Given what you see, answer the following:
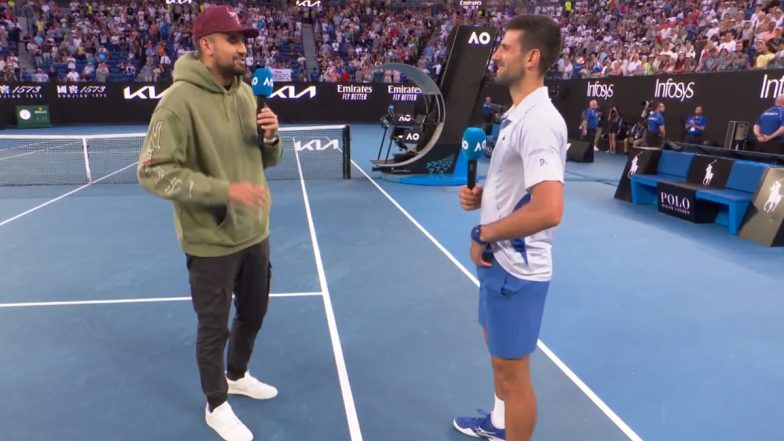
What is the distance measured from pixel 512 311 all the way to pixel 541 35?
1.13 metres

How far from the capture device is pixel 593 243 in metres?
7.00

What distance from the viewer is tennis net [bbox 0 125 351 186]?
36.0 feet

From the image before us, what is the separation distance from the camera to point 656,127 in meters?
14.5

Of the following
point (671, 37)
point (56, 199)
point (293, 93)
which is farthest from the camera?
point (293, 93)

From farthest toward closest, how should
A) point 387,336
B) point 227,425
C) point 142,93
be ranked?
point 142,93 → point 387,336 → point 227,425

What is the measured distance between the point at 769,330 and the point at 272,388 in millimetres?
3980

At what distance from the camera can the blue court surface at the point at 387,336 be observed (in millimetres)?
3268

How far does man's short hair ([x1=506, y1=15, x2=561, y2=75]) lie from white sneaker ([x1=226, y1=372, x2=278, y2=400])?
2.54m

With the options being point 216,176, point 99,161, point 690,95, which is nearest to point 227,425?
point 216,176

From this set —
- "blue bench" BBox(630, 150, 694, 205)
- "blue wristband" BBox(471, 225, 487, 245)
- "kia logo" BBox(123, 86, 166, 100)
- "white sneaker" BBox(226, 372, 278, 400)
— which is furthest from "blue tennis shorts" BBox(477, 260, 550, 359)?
"kia logo" BBox(123, 86, 166, 100)

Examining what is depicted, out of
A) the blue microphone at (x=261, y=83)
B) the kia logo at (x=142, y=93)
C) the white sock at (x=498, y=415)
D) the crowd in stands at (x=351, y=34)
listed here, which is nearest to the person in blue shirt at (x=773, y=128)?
the crowd in stands at (x=351, y=34)

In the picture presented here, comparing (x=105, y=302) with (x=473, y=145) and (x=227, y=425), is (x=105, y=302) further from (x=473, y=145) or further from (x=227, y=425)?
(x=473, y=145)

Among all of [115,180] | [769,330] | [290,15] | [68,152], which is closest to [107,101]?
[68,152]

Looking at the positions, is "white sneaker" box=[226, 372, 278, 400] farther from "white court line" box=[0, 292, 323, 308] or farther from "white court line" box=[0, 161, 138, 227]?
"white court line" box=[0, 161, 138, 227]
